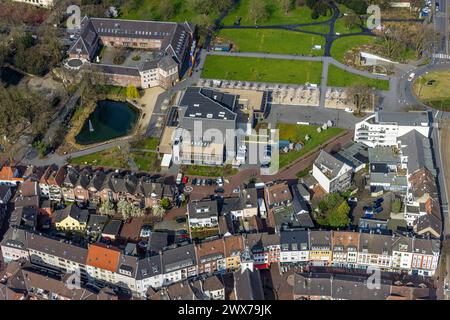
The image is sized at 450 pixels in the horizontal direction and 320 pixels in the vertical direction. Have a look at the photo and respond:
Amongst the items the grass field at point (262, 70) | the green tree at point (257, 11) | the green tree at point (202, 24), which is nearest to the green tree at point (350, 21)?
the grass field at point (262, 70)

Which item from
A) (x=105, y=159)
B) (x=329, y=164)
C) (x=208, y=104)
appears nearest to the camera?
(x=329, y=164)

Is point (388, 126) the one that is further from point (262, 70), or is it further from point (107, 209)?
point (107, 209)

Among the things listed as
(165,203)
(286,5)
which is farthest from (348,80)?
(165,203)

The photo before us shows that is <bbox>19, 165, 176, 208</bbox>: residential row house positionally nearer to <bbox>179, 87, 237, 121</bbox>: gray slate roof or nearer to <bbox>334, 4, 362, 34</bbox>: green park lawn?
<bbox>179, 87, 237, 121</bbox>: gray slate roof

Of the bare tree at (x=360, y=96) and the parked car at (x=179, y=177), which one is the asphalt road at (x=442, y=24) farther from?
the parked car at (x=179, y=177)

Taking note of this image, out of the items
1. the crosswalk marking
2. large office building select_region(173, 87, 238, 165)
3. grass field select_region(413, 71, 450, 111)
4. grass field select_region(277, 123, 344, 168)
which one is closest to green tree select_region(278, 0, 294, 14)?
the crosswalk marking

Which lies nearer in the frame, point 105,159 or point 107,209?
point 107,209

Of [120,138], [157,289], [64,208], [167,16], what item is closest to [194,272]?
[157,289]
